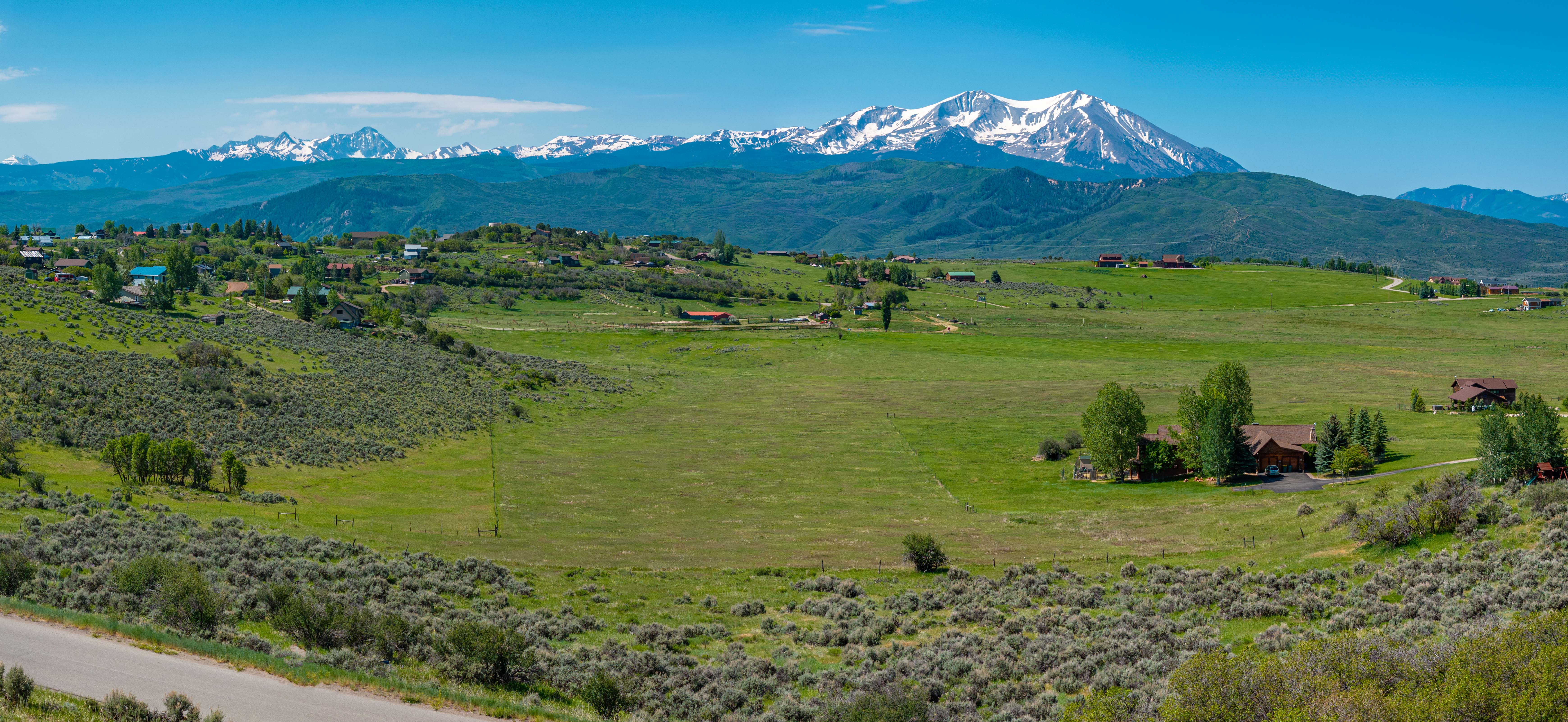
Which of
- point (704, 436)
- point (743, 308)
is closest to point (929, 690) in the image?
point (704, 436)

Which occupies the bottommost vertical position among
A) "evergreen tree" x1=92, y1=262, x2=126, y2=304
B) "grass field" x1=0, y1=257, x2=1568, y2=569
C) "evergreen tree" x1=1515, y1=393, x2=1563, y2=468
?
"grass field" x1=0, y1=257, x2=1568, y2=569

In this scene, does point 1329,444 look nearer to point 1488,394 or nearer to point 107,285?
point 1488,394

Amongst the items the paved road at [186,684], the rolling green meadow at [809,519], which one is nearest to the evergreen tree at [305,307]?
the rolling green meadow at [809,519]

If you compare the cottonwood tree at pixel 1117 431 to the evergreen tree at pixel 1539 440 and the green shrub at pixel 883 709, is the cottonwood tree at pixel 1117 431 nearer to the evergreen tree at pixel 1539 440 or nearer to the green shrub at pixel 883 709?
the evergreen tree at pixel 1539 440

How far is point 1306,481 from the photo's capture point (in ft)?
198

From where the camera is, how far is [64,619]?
2448 centimetres

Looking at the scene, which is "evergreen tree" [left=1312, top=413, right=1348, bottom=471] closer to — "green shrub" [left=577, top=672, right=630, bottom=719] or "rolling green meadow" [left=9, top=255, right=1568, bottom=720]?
"rolling green meadow" [left=9, top=255, right=1568, bottom=720]

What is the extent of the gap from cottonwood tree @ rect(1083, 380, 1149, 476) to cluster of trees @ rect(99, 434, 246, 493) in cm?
5044

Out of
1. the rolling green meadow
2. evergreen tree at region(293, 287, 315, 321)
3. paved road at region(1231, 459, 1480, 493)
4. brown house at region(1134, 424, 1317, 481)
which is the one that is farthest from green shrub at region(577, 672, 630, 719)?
evergreen tree at region(293, 287, 315, 321)

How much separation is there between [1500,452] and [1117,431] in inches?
892

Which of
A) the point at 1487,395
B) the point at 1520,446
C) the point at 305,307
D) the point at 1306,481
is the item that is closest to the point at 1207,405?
the point at 1306,481

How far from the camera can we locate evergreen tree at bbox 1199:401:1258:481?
62.1 metres

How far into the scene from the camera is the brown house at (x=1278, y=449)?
210 feet

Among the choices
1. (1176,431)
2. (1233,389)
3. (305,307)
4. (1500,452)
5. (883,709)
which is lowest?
(1176,431)
